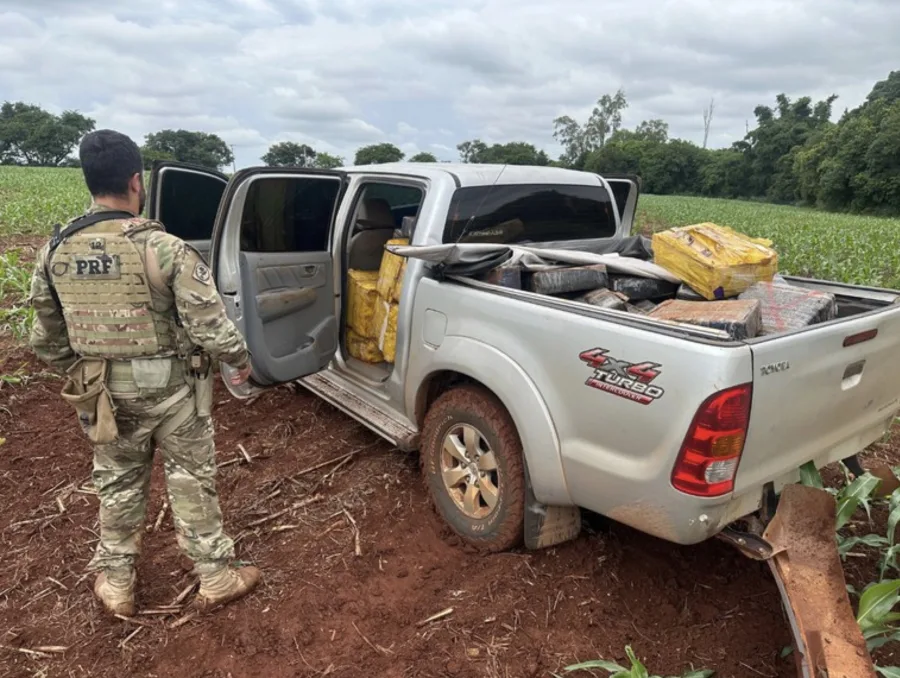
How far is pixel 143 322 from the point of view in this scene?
2609mm

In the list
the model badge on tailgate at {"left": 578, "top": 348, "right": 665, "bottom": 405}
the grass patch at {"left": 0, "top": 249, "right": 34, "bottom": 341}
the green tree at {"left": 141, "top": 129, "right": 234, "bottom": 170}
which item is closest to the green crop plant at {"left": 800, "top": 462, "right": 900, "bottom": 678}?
the model badge on tailgate at {"left": 578, "top": 348, "right": 665, "bottom": 405}

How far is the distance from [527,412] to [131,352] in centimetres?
175

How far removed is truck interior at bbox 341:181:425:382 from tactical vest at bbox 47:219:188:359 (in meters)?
1.82

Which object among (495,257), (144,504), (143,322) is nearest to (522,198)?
(495,257)

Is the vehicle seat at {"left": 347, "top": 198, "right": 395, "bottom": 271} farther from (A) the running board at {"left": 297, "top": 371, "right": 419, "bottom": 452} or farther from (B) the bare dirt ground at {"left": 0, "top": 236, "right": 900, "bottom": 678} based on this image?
(B) the bare dirt ground at {"left": 0, "top": 236, "right": 900, "bottom": 678}

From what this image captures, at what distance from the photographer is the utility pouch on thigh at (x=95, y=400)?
2.63 meters

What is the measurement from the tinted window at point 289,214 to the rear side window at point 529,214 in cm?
106

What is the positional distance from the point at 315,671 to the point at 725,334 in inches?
84.5

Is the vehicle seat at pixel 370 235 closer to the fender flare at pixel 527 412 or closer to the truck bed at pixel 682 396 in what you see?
the fender flare at pixel 527 412

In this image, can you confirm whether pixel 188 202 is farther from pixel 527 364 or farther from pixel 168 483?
pixel 527 364

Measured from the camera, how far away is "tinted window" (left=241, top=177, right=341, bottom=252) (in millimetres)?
3906

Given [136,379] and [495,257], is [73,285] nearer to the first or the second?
[136,379]

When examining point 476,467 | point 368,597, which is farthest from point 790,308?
point 368,597

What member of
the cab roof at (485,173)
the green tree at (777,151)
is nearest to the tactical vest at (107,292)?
the cab roof at (485,173)
